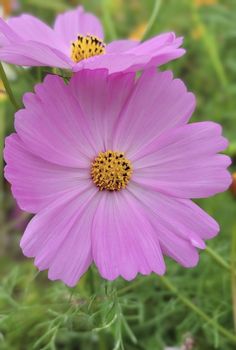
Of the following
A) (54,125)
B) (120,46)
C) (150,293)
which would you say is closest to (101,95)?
(54,125)

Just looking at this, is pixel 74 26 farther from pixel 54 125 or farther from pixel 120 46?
pixel 54 125

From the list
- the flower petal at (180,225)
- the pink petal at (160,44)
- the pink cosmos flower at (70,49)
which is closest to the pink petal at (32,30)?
the pink cosmos flower at (70,49)

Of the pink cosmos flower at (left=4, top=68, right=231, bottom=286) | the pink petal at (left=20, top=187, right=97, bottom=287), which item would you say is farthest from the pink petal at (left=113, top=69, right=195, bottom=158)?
the pink petal at (left=20, top=187, right=97, bottom=287)

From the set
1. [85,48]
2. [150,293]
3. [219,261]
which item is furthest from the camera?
[150,293]

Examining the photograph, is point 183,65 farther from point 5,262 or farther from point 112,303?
point 112,303

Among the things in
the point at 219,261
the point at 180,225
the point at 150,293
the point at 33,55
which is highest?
the point at 33,55

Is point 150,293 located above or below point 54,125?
below

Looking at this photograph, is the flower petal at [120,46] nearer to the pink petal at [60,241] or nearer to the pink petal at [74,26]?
the pink petal at [74,26]
